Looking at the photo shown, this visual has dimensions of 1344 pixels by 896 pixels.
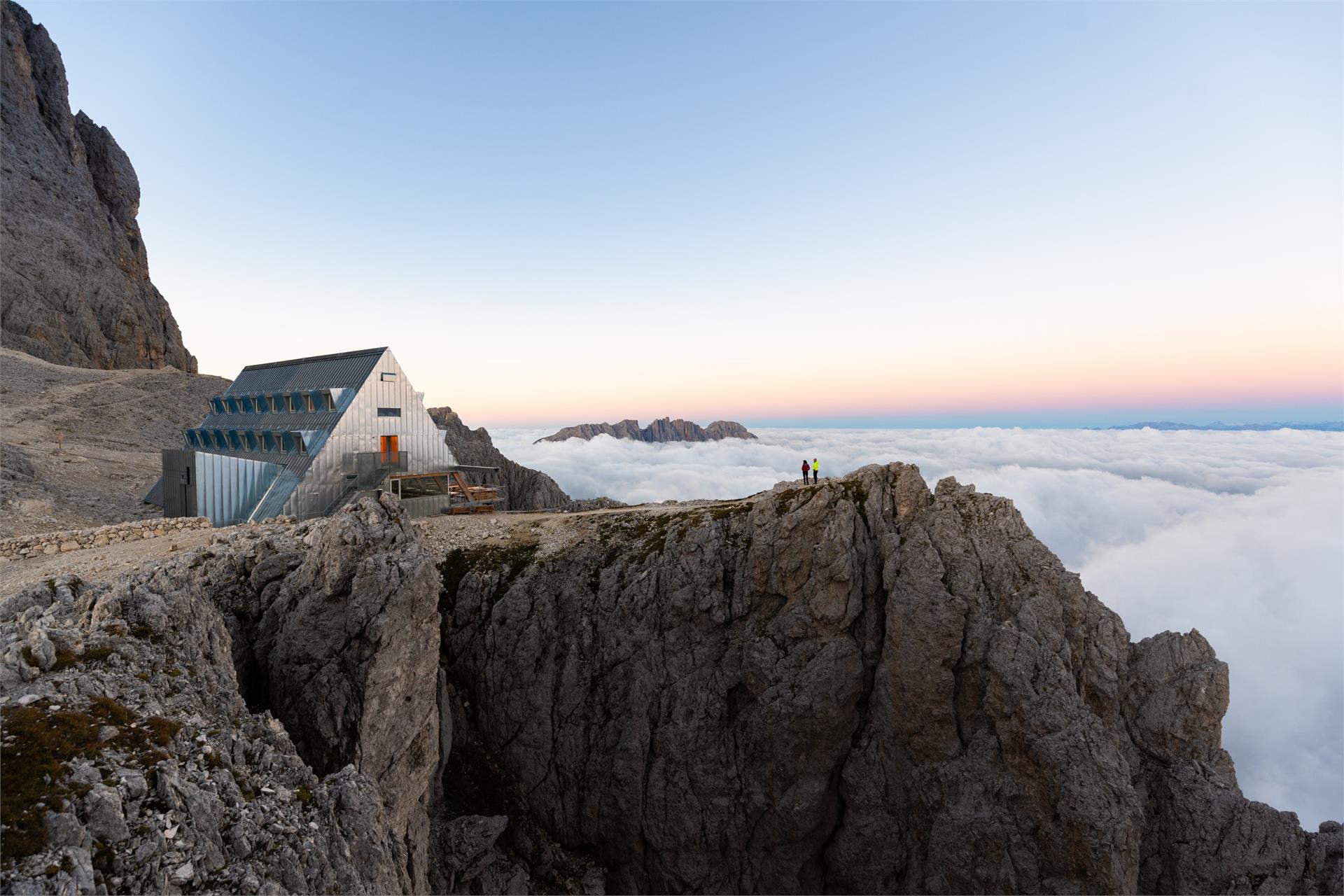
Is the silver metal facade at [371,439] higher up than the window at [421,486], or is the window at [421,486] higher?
the silver metal facade at [371,439]

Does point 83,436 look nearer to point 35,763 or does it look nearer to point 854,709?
point 35,763

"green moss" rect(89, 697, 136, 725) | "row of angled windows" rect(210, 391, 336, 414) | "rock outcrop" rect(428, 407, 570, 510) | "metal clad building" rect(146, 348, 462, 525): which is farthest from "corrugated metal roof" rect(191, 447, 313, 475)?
"green moss" rect(89, 697, 136, 725)

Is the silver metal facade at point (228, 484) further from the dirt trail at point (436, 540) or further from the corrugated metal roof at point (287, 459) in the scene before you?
the dirt trail at point (436, 540)

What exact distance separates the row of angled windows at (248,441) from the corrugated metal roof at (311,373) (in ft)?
16.3

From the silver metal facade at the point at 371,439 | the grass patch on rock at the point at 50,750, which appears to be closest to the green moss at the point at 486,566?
the silver metal facade at the point at 371,439

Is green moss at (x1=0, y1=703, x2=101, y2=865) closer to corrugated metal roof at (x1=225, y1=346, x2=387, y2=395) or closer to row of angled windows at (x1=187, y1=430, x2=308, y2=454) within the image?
row of angled windows at (x1=187, y1=430, x2=308, y2=454)

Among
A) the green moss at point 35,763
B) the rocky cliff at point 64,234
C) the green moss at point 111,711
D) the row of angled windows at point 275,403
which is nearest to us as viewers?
the green moss at point 35,763

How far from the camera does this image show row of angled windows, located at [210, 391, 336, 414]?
160ft

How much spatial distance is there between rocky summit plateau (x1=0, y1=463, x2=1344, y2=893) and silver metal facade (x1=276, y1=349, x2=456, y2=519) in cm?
924

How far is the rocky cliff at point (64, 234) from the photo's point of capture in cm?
10938

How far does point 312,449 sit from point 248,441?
11.9 m

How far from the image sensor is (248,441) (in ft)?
172

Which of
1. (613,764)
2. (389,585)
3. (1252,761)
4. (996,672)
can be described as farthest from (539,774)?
(1252,761)

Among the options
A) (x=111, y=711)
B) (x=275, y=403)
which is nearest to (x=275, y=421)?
(x=275, y=403)
